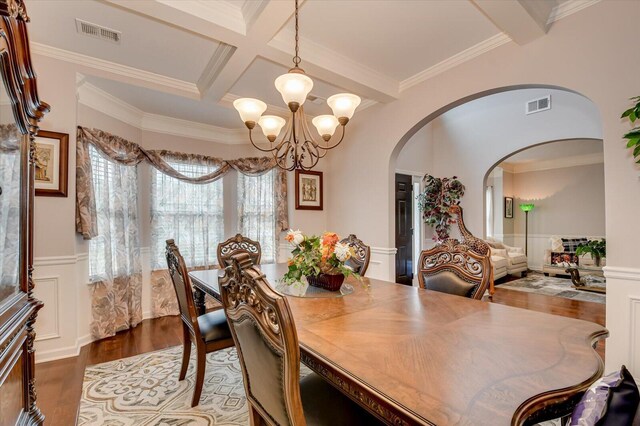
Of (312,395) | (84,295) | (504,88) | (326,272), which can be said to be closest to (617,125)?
(504,88)

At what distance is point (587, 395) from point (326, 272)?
1.39 metres

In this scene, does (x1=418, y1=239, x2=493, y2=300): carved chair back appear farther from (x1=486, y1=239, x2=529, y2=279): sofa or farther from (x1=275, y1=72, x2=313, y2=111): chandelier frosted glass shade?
(x1=486, y1=239, x2=529, y2=279): sofa

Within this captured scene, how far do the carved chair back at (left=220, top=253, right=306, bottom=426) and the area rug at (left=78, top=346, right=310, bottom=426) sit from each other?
1.06 meters

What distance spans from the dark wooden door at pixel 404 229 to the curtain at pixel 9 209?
527 centimetres

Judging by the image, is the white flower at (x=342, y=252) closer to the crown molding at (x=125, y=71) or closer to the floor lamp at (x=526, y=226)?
the crown molding at (x=125, y=71)

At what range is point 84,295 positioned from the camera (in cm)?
310

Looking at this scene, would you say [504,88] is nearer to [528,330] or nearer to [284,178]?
[528,330]

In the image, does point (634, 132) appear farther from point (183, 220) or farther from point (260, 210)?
point (183, 220)

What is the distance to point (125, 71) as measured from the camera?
9.73 feet

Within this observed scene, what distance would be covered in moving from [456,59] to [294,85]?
1944mm

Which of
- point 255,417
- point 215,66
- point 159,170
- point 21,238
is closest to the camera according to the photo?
point 255,417

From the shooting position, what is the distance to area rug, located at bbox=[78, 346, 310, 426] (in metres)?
1.92

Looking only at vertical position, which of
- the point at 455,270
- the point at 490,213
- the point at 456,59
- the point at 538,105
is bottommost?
the point at 455,270

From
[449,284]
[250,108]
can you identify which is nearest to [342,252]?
[449,284]
